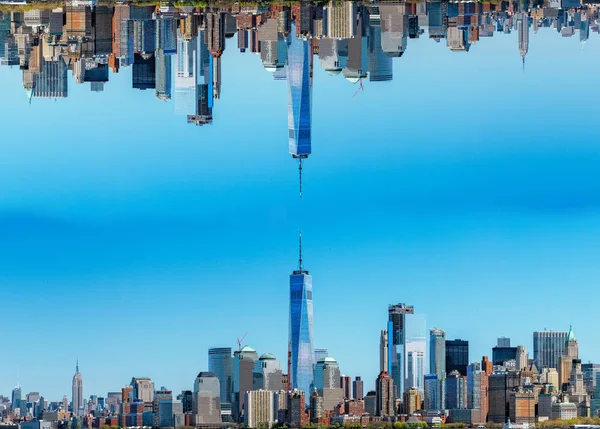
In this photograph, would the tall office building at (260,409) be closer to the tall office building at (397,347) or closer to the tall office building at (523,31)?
the tall office building at (397,347)

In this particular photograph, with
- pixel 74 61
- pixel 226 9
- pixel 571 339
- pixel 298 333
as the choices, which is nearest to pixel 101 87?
pixel 74 61

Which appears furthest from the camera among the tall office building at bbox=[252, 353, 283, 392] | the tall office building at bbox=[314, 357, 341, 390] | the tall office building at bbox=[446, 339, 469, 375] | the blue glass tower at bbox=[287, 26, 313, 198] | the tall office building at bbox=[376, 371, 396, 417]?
the tall office building at bbox=[446, 339, 469, 375]

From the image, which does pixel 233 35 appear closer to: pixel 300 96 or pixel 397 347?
pixel 300 96

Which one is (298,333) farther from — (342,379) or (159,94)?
(159,94)

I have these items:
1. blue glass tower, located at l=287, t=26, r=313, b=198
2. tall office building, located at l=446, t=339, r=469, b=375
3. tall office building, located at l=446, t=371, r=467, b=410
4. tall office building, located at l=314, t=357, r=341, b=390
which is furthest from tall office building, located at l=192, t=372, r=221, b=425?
blue glass tower, located at l=287, t=26, r=313, b=198

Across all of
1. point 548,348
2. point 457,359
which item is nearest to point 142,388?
point 457,359

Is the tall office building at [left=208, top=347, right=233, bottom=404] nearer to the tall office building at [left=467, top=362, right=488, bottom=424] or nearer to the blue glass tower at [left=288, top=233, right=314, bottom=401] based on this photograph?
the blue glass tower at [left=288, top=233, right=314, bottom=401]
